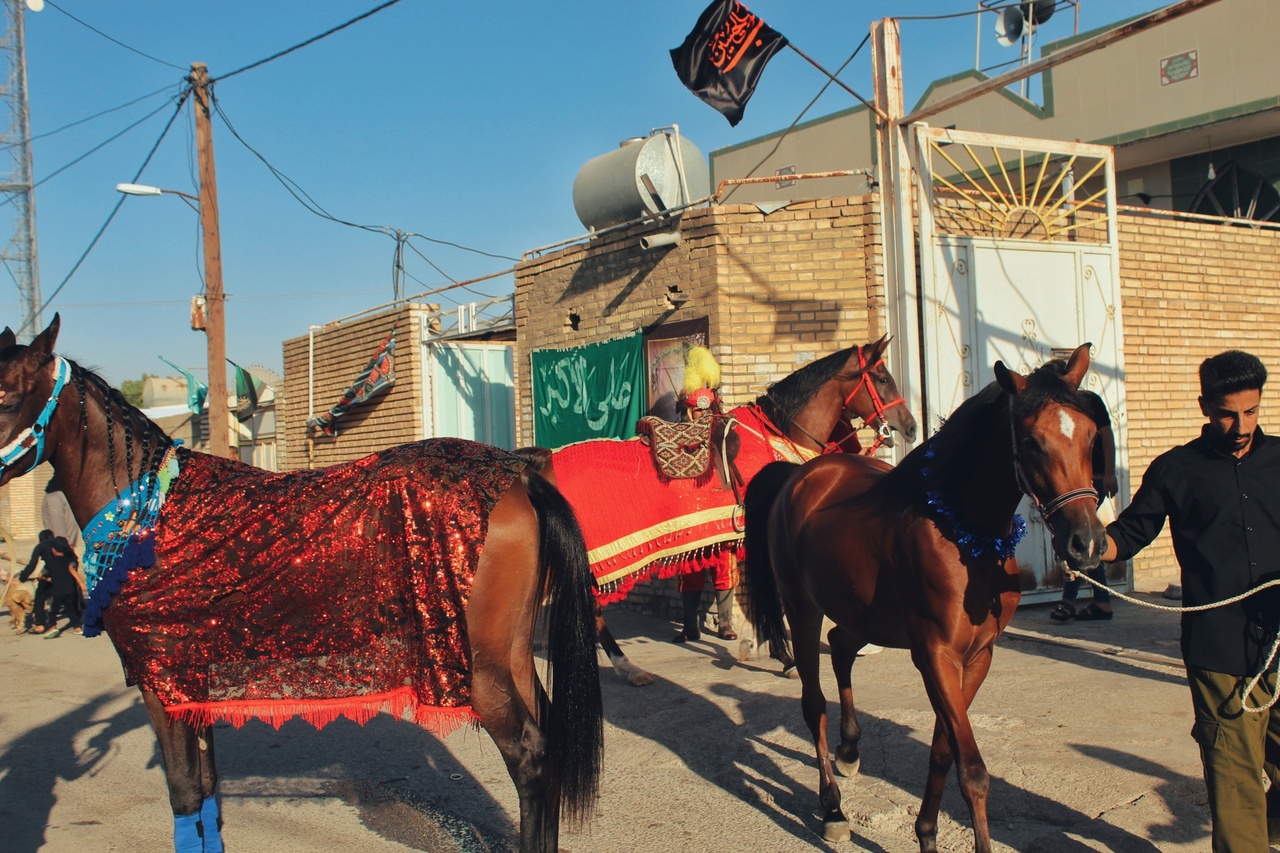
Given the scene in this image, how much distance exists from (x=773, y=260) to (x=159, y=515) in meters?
6.24

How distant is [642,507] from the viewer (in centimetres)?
648

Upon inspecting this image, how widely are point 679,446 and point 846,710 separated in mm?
2362

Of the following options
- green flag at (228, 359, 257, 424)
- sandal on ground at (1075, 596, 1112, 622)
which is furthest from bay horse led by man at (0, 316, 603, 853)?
green flag at (228, 359, 257, 424)

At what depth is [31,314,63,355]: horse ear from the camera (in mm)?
3464

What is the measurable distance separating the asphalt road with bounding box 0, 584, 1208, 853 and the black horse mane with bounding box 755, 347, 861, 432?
189 cm

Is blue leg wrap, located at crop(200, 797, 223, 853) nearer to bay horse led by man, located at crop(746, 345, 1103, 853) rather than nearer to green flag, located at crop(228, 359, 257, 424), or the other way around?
bay horse led by man, located at crop(746, 345, 1103, 853)

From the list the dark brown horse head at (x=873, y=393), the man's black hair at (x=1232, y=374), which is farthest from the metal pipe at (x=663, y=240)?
the man's black hair at (x=1232, y=374)

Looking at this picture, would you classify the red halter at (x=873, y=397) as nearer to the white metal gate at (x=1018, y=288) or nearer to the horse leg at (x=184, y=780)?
the white metal gate at (x=1018, y=288)

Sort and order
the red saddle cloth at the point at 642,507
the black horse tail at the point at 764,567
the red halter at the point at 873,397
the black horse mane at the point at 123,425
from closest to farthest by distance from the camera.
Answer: the black horse mane at the point at 123,425, the black horse tail at the point at 764,567, the red saddle cloth at the point at 642,507, the red halter at the point at 873,397

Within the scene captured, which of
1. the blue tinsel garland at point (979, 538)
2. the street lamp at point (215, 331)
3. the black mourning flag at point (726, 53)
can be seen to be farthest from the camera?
the street lamp at point (215, 331)

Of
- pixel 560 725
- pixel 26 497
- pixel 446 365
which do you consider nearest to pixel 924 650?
pixel 560 725

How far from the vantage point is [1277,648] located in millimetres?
3125

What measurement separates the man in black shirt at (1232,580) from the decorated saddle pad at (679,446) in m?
3.53

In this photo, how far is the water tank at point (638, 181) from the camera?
32.2 ft
